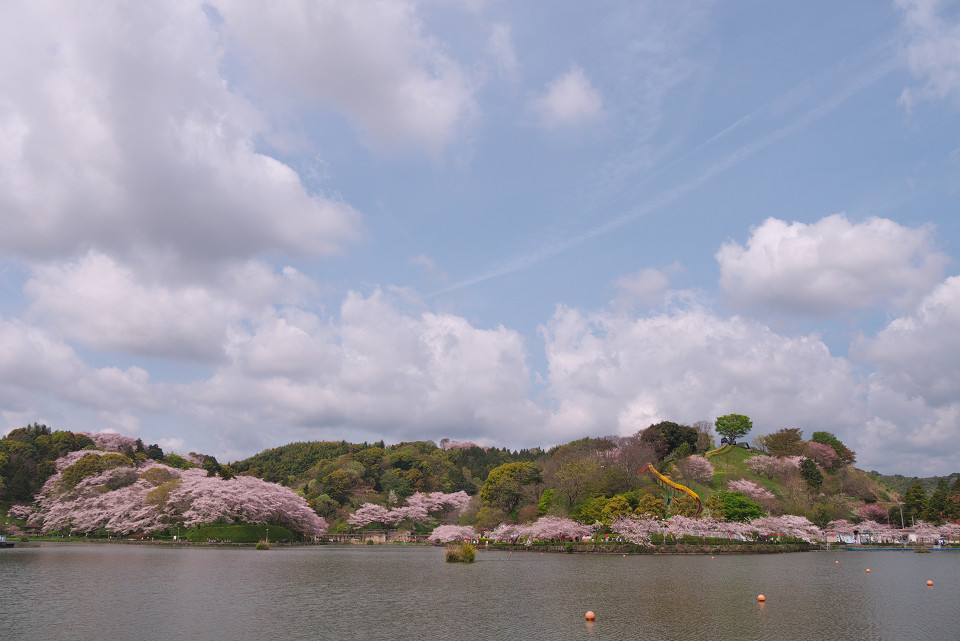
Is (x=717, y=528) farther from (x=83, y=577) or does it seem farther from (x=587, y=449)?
(x=83, y=577)

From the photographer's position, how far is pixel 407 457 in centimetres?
14138

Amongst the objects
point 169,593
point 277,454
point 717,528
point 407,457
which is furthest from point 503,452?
point 169,593

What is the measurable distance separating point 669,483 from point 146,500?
7161 cm

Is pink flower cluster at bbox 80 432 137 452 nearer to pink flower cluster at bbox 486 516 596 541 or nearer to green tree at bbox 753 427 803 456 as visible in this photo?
pink flower cluster at bbox 486 516 596 541

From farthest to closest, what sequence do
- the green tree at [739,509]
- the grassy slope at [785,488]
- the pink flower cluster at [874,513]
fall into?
the pink flower cluster at [874,513]
the grassy slope at [785,488]
the green tree at [739,509]

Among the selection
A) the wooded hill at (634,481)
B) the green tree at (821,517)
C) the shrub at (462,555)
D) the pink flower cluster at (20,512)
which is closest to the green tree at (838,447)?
the wooded hill at (634,481)

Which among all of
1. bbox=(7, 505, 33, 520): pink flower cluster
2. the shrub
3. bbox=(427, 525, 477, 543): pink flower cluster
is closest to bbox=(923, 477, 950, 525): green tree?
bbox=(427, 525, 477, 543): pink flower cluster

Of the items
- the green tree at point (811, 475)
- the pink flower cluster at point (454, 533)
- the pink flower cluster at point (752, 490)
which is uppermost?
the green tree at point (811, 475)

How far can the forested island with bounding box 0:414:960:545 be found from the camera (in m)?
75.2

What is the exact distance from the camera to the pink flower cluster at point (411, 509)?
111125 mm

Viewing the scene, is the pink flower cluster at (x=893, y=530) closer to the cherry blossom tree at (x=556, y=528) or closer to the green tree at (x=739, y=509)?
the green tree at (x=739, y=509)

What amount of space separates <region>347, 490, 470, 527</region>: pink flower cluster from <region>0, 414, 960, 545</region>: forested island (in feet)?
0.82

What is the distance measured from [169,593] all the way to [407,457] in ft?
380

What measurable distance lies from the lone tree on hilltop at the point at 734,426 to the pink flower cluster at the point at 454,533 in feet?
183
